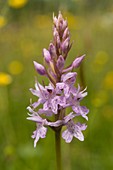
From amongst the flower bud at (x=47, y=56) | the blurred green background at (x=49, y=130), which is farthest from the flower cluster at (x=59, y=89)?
the blurred green background at (x=49, y=130)

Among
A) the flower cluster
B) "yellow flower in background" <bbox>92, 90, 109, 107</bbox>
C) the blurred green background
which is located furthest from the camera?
the blurred green background

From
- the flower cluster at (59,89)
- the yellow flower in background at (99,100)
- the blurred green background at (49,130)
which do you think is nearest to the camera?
the flower cluster at (59,89)

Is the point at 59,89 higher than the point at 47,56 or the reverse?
the reverse

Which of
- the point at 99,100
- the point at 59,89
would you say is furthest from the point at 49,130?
the point at 59,89

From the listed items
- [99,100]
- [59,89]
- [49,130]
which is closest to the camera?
[59,89]

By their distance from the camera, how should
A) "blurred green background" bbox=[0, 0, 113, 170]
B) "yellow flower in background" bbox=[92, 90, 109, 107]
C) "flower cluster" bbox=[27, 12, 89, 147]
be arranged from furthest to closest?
"blurred green background" bbox=[0, 0, 113, 170] → "yellow flower in background" bbox=[92, 90, 109, 107] → "flower cluster" bbox=[27, 12, 89, 147]

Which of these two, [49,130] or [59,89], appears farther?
[49,130]

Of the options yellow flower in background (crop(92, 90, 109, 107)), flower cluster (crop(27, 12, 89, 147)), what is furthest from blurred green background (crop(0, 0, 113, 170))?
flower cluster (crop(27, 12, 89, 147))

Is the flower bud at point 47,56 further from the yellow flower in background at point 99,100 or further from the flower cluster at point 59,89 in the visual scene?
the yellow flower in background at point 99,100

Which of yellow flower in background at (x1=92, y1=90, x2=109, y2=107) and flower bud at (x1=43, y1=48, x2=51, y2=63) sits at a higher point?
yellow flower in background at (x1=92, y1=90, x2=109, y2=107)

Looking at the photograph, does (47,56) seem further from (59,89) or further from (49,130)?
(49,130)

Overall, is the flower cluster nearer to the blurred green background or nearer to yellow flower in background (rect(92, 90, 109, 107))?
the blurred green background
